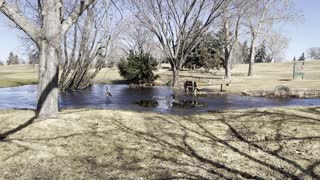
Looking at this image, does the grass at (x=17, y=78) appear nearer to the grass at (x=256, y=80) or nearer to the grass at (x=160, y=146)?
the grass at (x=256, y=80)

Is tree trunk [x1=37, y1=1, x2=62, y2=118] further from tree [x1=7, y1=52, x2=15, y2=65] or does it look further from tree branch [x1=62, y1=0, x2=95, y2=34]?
tree [x1=7, y1=52, x2=15, y2=65]

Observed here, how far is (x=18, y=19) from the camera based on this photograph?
1026 cm

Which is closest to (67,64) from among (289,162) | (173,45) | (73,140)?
(173,45)

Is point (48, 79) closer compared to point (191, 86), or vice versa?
point (48, 79)

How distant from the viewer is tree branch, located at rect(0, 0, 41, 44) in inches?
392

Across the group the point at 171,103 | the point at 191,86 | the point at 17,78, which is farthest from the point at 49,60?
the point at 17,78

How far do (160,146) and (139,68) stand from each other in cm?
3131

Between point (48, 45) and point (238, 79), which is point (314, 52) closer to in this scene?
point (238, 79)

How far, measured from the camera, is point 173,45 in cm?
3416

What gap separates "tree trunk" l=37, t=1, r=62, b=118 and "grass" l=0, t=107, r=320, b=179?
0.42 meters

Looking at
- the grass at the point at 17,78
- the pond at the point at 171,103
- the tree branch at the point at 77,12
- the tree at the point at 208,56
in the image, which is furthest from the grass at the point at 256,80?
the tree branch at the point at 77,12

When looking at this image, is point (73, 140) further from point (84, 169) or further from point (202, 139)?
point (202, 139)

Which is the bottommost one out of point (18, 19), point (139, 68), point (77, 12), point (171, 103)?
point (171, 103)

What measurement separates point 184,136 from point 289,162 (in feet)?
8.09
